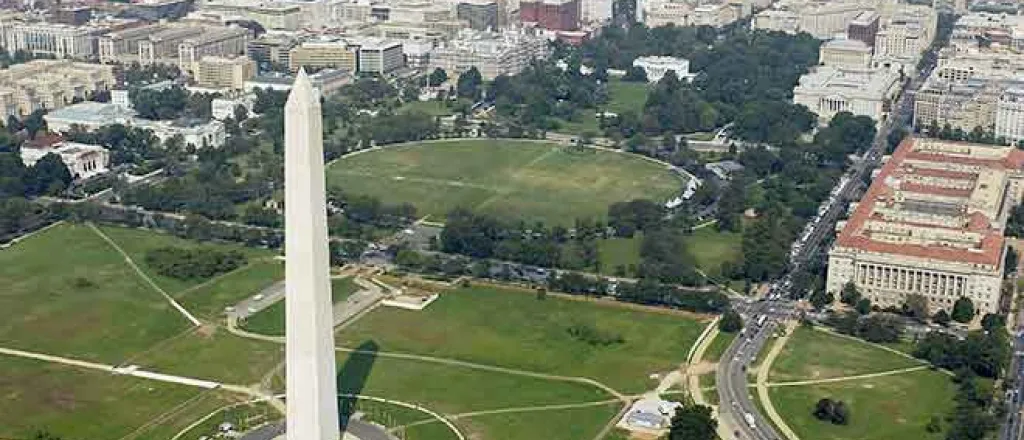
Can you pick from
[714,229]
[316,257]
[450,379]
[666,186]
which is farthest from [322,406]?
[666,186]

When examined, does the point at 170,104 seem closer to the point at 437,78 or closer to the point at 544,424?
the point at 437,78

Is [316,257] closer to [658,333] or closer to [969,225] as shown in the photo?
[658,333]

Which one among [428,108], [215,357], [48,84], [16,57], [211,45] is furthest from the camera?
[211,45]

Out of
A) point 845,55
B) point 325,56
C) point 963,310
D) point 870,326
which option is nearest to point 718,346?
point 870,326

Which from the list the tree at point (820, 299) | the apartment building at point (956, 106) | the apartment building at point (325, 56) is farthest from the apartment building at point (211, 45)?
the tree at point (820, 299)

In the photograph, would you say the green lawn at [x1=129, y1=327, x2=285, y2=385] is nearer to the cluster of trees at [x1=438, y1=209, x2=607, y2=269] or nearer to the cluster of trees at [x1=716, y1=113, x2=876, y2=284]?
the cluster of trees at [x1=438, y1=209, x2=607, y2=269]

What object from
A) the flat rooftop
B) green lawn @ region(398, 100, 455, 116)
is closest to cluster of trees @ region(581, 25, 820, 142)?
green lawn @ region(398, 100, 455, 116)
